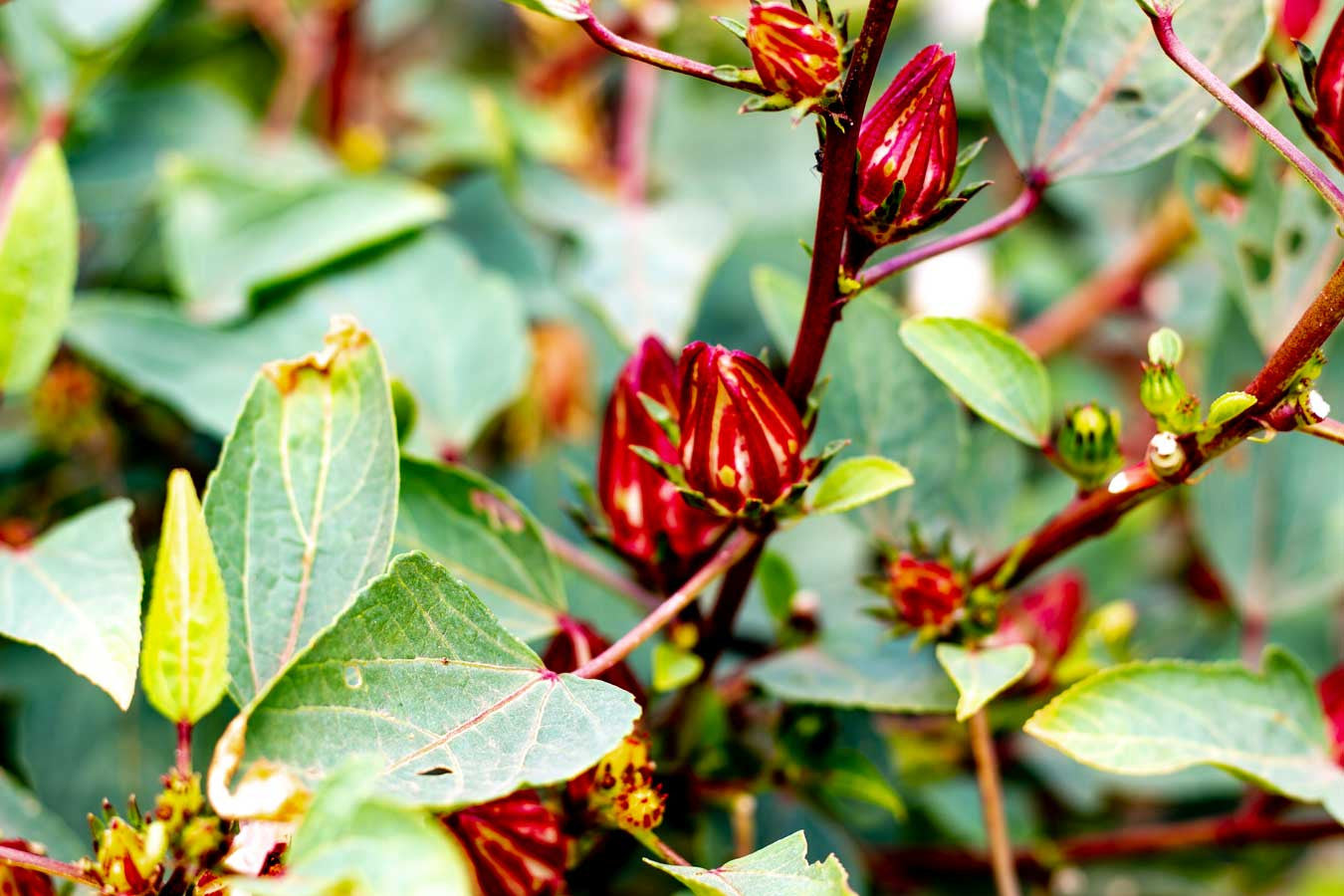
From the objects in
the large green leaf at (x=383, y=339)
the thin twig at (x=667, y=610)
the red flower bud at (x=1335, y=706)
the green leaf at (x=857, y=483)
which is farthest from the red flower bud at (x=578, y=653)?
the red flower bud at (x=1335, y=706)

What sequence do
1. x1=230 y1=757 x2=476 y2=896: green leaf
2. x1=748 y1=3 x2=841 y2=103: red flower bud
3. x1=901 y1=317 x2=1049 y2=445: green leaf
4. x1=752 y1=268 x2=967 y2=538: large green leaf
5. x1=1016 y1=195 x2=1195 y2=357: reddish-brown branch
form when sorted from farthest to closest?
x1=1016 y1=195 x2=1195 y2=357: reddish-brown branch
x1=752 y1=268 x2=967 y2=538: large green leaf
x1=901 y1=317 x2=1049 y2=445: green leaf
x1=748 y1=3 x2=841 y2=103: red flower bud
x1=230 y1=757 x2=476 y2=896: green leaf

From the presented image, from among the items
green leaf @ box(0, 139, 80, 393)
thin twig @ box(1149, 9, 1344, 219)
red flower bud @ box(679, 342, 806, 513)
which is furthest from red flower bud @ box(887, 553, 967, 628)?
green leaf @ box(0, 139, 80, 393)

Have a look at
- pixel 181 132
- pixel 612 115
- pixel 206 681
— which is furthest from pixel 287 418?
pixel 612 115

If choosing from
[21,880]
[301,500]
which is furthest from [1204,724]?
[21,880]

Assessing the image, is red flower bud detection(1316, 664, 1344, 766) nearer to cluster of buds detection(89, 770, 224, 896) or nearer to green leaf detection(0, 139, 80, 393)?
cluster of buds detection(89, 770, 224, 896)

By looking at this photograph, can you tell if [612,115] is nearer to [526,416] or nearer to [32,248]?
[526,416]

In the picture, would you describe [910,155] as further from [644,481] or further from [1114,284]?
[1114,284]
